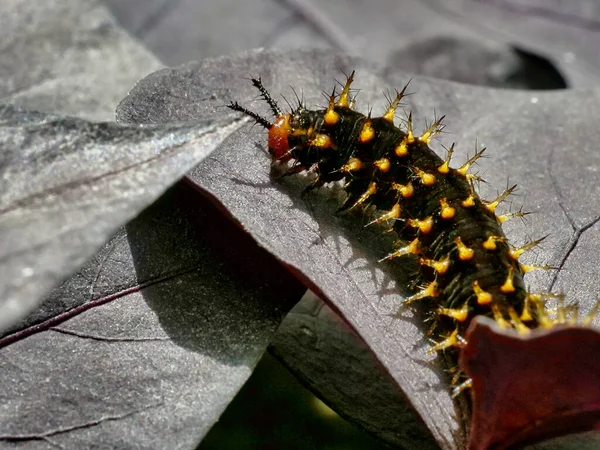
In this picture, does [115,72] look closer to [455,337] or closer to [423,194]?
[423,194]

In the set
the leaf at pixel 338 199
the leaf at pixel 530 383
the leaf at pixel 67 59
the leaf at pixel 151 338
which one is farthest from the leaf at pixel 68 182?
the leaf at pixel 67 59

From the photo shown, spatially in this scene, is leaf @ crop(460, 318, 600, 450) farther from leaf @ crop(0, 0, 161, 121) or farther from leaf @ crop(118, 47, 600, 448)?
leaf @ crop(0, 0, 161, 121)

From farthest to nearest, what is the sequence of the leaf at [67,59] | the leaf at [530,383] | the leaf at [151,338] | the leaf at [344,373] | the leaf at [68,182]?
1. the leaf at [67,59]
2. the leaf at [344,373]
3. the leaf at [151,338]
4. the leaf at [530,383]
5. the leaf at [68,182]

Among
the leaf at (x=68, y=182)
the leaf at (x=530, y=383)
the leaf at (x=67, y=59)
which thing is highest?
the leaf at (x=67, y=59)

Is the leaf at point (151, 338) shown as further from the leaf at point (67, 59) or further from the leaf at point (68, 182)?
the leaf at point (67, 59)

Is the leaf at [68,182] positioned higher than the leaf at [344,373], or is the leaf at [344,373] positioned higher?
the leaf at [68,182]

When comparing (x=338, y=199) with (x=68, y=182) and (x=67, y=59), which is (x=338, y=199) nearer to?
(x=68, y=182)

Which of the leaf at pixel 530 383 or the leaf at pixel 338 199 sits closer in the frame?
the leaf at pixel 530 383
